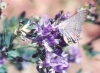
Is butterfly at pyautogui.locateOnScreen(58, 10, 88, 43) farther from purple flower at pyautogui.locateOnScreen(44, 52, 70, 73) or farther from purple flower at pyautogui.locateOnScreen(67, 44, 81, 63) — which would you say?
purple flower at pyautogui.locateOnScreen(67, 44, 81, 63)

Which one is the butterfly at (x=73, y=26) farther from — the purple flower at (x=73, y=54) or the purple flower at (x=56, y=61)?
the purple flower at (x=73, y=54)

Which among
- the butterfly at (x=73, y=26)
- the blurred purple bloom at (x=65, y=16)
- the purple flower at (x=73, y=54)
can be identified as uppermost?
the blurred purple bloom at (x=65, y=16)

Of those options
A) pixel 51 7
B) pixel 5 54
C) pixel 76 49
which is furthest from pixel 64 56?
pixel 51 7

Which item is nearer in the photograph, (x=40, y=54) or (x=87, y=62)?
(x=40, y=54)

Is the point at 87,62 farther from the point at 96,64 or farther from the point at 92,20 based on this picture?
the point at 92,20

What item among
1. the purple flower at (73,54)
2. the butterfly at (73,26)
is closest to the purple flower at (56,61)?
the butterfly at (73,26)

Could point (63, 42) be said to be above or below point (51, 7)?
below

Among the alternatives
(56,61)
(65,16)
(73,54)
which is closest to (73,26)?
(65,16)

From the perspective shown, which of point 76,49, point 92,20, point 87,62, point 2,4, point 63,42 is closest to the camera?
point 63,42
